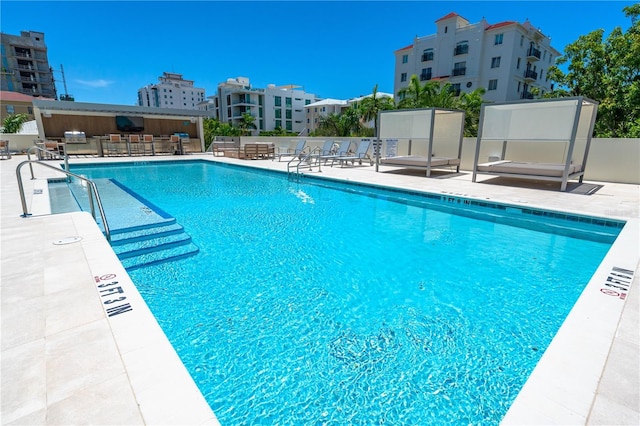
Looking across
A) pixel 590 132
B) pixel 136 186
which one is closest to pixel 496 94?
pixel 590 132

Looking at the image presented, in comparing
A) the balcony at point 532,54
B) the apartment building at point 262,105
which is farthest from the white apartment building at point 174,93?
the balcony at point 532,54

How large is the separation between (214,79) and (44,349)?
250 feet

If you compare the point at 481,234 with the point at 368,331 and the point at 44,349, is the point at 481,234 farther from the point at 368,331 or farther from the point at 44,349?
the point at 44,349

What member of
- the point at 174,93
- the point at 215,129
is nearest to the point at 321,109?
the point at 215,129

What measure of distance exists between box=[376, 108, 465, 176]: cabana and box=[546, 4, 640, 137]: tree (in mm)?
5298

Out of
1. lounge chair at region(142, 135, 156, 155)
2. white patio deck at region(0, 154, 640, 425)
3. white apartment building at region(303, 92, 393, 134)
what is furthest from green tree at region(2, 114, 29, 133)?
white apartment building at region(303, 92, 393, 134)

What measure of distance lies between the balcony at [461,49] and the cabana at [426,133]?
22.8 metres

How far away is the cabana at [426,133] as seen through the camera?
10094 millimetres

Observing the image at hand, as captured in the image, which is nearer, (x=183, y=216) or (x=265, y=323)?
(x=265, y=323)

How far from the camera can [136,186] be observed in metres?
Result: 9.58

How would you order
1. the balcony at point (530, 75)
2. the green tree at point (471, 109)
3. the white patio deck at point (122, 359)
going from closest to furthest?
the white patio deck at point (122, 359)
the green tree at point (471, 109)
the balcony at point (530, 75)

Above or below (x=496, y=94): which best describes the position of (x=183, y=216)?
below

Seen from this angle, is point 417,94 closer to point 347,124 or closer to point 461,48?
point 347,124

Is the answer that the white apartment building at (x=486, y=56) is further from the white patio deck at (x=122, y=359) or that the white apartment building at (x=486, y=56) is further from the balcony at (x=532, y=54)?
the white patio deck at (x=122, y=359)
